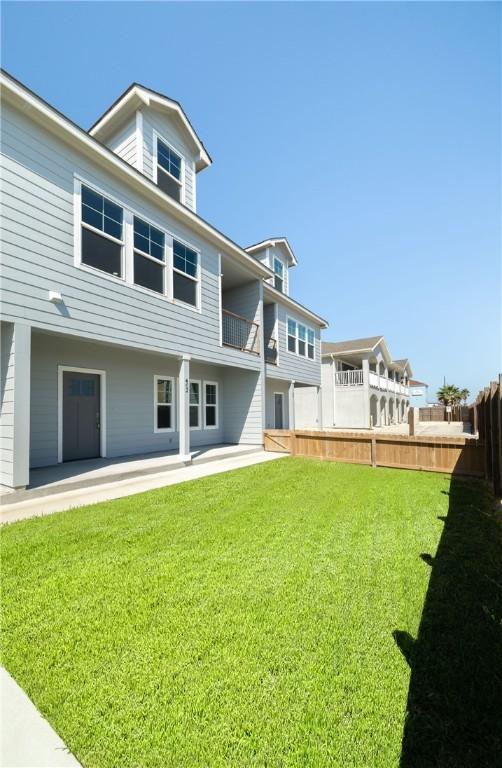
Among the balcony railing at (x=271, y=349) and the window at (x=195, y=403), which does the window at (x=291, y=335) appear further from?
the window at (x=195, y=403)

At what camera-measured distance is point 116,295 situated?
6992 mm

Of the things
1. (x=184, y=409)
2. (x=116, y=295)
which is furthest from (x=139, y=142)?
(x=184, y=409)

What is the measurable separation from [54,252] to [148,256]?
2.34 m

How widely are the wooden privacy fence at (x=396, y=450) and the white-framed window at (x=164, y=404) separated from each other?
4030mm

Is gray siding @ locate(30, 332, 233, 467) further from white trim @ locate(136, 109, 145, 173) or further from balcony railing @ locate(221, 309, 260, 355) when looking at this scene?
white trim @ locate(136, 109, 145, 173)

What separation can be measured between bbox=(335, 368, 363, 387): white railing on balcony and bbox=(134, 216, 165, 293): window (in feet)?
60.2

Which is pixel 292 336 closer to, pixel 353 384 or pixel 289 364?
pixel 289 364

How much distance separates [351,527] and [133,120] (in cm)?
1148

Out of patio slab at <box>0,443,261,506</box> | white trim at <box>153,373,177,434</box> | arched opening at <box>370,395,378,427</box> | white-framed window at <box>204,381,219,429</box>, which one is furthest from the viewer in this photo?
arched opening at <box>370,395,378,427</box>

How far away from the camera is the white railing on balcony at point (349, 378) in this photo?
77.8 ft

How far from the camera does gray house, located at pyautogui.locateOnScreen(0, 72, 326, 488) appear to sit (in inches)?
213

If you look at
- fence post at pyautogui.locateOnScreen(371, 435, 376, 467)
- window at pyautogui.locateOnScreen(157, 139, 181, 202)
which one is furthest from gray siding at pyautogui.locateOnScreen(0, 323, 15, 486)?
fence post at pyautogui.locateOnScreen(371, 435, 376, 467)

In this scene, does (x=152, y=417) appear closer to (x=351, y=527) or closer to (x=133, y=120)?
(x=351, y=527)

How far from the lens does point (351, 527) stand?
14.2 ft
